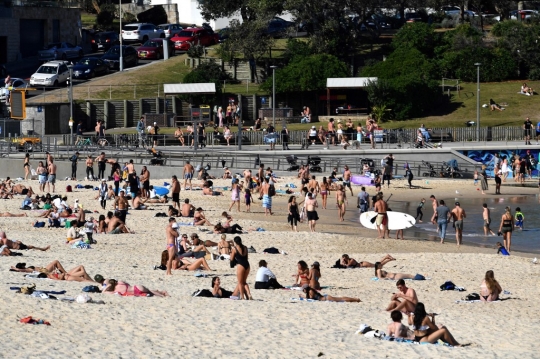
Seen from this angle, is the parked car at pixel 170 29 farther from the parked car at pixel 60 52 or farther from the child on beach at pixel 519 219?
the child on beach at pixel 519 219

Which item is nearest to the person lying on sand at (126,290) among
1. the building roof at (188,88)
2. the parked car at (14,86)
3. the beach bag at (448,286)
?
the beach bag at (448,286)

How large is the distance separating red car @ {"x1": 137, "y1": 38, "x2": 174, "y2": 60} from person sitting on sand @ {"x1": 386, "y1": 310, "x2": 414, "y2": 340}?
46644 mm

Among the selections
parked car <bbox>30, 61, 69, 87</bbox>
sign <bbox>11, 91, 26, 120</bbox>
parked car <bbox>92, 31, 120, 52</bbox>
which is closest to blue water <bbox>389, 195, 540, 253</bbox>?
sign <bbox>11, 91, 26, 120</bbox>

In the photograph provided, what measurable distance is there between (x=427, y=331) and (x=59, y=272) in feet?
24.2

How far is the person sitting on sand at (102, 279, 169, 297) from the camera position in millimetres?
20047

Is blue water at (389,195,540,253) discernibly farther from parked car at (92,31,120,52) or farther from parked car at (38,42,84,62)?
parked car at (92,31,120,52)

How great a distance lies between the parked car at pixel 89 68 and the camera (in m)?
57.6

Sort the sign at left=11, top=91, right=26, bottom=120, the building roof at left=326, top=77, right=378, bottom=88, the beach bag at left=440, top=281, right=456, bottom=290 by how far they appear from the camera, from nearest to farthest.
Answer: the beach bag at left=440, top=281, right=456, bottom=290 → the sign at left=11, top=91, right=26, bottom=120 → the building roof at left=326, top=77, right=378, bottom=88

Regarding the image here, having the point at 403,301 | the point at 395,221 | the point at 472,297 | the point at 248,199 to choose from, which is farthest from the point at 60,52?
the point at 403,301

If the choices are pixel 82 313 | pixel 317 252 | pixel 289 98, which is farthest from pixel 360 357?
pixel 289 98

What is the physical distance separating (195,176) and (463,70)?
19.4 metres

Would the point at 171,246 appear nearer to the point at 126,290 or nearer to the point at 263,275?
the point at 263,275

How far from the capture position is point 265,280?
21734 mm

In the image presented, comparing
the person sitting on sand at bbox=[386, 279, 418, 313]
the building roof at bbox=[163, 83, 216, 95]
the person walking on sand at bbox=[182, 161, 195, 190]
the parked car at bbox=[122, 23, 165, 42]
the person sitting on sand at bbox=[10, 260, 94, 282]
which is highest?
the parked car at bbox=[122, 23, 165, 42]
